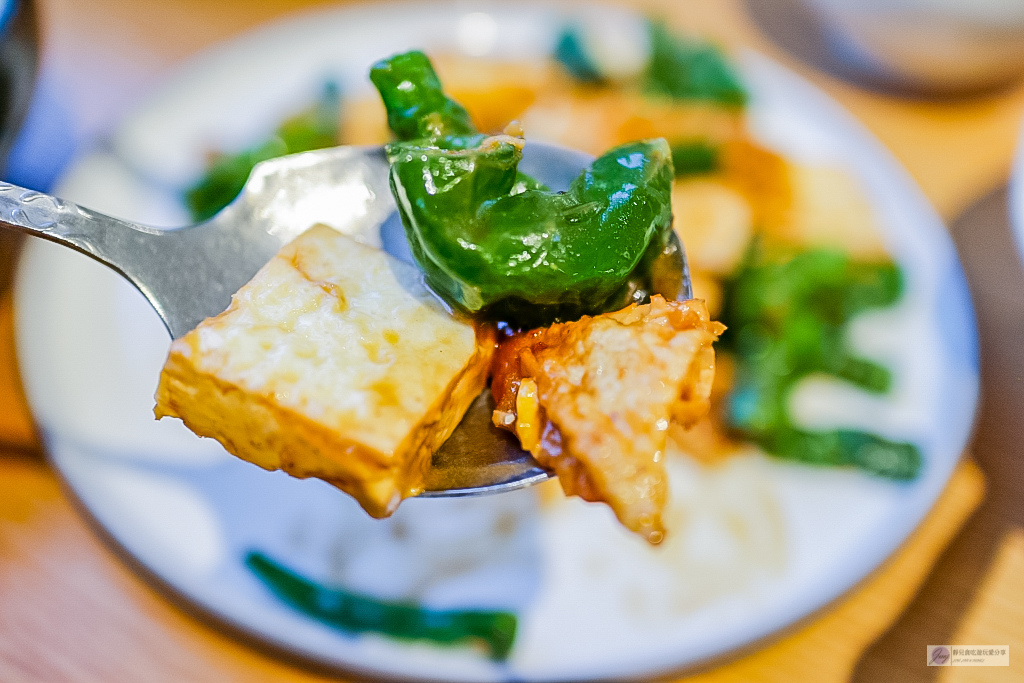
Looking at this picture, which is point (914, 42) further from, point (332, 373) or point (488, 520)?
point (332, 373)

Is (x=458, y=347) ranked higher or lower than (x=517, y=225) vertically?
lower

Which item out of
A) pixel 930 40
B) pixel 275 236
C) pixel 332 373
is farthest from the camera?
pixel 930 40

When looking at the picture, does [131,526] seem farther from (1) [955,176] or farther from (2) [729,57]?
(1) [955,176]

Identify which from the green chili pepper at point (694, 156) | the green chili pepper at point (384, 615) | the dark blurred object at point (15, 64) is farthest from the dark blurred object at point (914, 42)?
the dark blurred object at point (15, 64)

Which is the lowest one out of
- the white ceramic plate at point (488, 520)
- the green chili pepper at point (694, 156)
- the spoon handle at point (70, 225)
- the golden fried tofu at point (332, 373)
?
the white ceramic plate at point (488, 520)

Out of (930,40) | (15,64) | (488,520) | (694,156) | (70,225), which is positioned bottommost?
(488,520)

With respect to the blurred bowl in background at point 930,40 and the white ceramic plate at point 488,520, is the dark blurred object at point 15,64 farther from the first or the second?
the blurred bowl in background at point 930,40

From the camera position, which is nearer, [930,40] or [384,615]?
[384,615]

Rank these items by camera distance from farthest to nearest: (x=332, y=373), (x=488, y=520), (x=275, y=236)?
(x=488, y=520)
(x=275, y=236)
(x=332, y=373)

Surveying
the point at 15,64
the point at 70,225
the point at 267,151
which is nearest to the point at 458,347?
the point at 70,225
